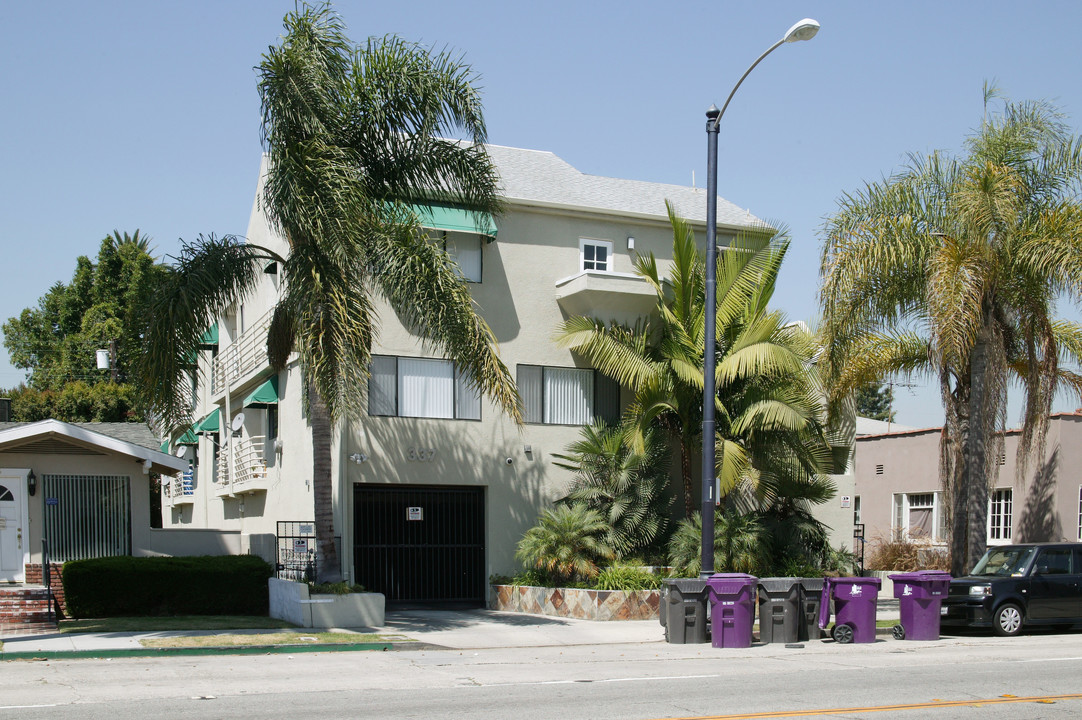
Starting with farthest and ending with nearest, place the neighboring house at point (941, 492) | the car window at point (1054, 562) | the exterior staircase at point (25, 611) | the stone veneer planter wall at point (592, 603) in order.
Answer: the neighboring house at point (941, 492) → the stone veneer planter wall at point (592, 603) → the exterior staircase at point (25, 611) → the car window at point (1054, 562)

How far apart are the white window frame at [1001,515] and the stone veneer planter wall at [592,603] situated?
12.3 meters

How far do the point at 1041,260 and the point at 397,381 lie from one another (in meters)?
12.2

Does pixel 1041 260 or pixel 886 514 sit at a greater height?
pixel 1041 260

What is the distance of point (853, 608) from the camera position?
15.5 m

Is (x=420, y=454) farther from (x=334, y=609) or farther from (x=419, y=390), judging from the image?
(x=334, y=609)

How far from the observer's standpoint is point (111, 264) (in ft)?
167

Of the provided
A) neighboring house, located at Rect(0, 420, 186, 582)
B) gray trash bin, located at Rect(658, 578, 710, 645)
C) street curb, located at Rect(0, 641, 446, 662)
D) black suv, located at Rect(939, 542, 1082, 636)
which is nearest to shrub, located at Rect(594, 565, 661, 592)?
gray trash bin, located at Rect(658, 578, 710, 645)

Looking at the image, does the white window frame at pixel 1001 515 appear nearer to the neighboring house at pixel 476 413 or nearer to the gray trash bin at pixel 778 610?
the neighboring house at pixel 476 413

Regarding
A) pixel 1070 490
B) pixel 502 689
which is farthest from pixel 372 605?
pixel 1070 490

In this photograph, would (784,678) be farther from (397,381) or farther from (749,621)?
(397,381)

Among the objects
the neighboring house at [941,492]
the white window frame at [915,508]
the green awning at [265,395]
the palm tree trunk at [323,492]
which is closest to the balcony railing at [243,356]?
the green awning at [265,395]

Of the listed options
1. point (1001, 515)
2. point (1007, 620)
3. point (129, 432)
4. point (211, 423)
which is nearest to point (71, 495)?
point (211, 423)

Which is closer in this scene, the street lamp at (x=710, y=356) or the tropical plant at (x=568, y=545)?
the street lamp at (x=710, y=356)

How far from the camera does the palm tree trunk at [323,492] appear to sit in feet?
57.4
